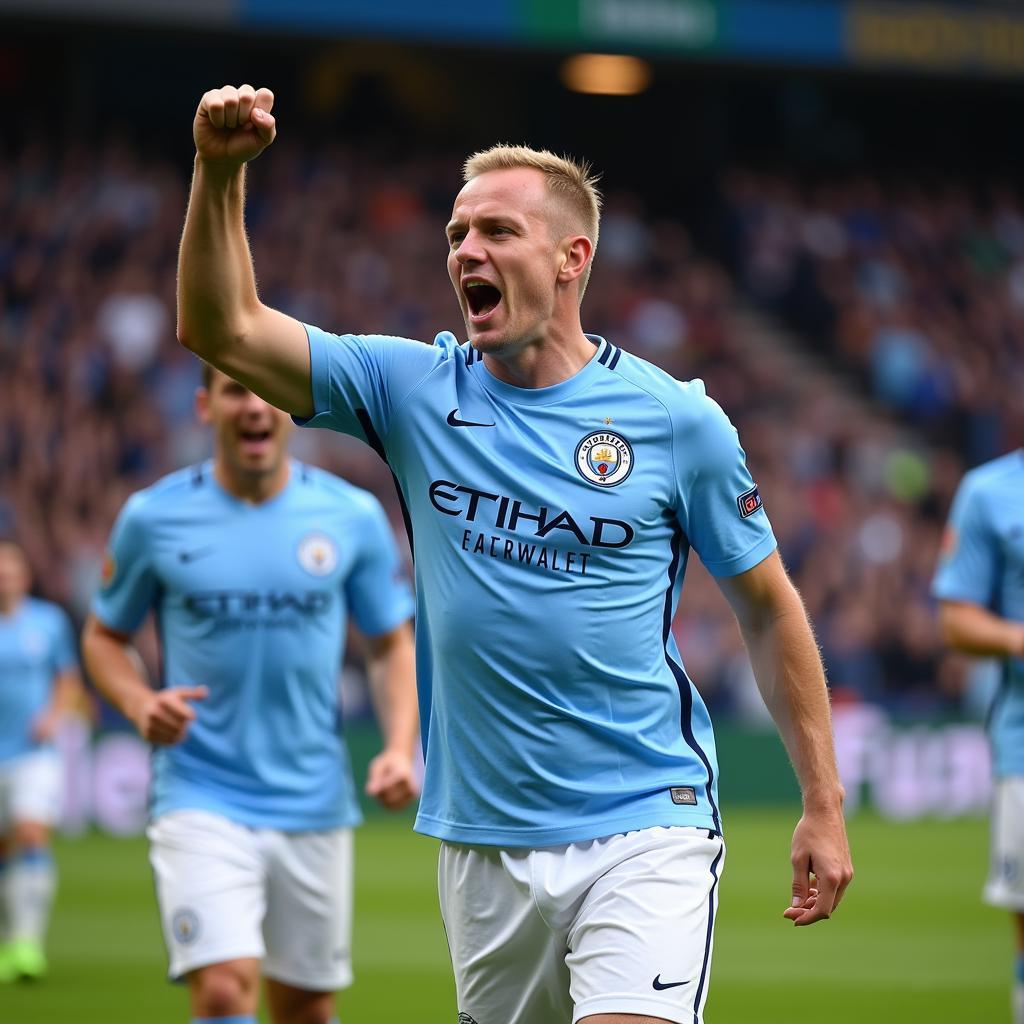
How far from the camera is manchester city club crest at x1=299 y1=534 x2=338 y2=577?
21.8 ft

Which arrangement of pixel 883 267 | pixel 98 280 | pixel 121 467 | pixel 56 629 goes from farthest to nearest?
pixel 883 267, pixel 98 280, pixel 121 467, pixel 56 629

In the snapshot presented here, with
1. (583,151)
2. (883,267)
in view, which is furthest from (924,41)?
(583,151)

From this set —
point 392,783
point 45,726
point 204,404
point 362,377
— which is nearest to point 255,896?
point 392,783

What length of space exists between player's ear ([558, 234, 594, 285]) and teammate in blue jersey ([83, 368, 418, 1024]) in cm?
197

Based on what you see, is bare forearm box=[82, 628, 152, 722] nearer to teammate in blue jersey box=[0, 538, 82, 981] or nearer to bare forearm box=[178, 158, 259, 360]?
bare forearm box=[178, 158, 259, 360]

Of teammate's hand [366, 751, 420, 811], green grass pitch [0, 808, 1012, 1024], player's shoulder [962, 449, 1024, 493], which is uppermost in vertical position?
player's shoulder [962, 449, 1024, 493]

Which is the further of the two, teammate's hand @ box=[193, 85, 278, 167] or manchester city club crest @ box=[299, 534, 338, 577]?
manchester city club crest @ box=[299, 534, 338, 577]

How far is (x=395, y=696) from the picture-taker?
6.81m

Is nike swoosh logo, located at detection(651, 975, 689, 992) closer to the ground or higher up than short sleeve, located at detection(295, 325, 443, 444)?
closer to the ground

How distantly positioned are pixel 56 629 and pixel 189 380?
7.34 m

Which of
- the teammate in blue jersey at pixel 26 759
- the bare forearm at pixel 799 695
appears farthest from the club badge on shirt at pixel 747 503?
the teammate in blue jersey at pixel 26 759

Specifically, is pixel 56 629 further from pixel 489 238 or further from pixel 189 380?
pixel 489 238

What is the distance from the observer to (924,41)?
25.7m

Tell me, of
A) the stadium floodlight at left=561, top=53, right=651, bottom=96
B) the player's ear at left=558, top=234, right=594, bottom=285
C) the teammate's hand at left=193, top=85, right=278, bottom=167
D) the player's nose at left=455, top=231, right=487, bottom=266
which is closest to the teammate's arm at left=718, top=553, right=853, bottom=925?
the player's ear at left=558, top=234, right=594, bottom=285
